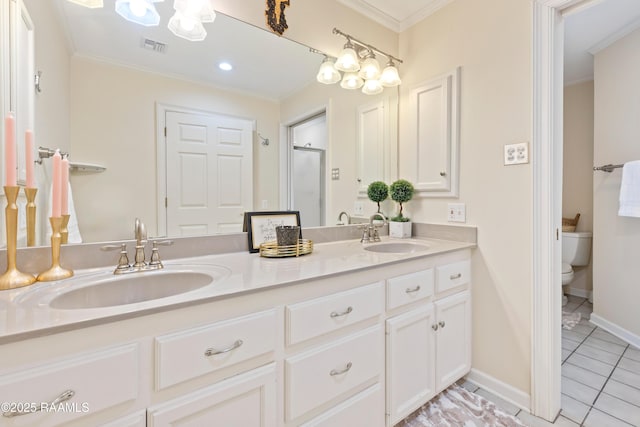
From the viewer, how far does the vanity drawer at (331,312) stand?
0.96 meters

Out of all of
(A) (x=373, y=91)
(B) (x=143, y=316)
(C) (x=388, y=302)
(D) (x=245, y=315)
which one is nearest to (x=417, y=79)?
(A) (x=373, y=91)

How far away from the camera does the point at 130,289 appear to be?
39.8 inches

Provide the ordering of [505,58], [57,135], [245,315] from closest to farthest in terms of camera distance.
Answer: [245,315] → [57,135] → [505,58]

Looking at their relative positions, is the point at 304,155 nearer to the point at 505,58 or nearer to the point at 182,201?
the point at 182,201

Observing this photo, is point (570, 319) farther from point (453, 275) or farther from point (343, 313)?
point (343, 313)

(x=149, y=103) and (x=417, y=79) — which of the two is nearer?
(x=149, y=103)

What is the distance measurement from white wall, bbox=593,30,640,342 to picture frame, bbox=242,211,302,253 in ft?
8.64

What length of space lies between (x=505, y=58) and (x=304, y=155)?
4.04ft

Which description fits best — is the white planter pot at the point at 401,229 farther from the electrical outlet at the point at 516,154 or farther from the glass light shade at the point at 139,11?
the glass light shade at the point at 139,11

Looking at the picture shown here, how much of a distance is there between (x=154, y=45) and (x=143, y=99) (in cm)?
25

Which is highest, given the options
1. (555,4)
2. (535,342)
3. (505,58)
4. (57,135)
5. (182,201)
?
(555,4)

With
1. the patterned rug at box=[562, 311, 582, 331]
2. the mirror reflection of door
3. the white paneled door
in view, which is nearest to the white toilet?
the patterned rug at box=[562, 311, 582, 331]

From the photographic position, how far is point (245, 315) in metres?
0.86

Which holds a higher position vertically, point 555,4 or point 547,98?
point 555,4
